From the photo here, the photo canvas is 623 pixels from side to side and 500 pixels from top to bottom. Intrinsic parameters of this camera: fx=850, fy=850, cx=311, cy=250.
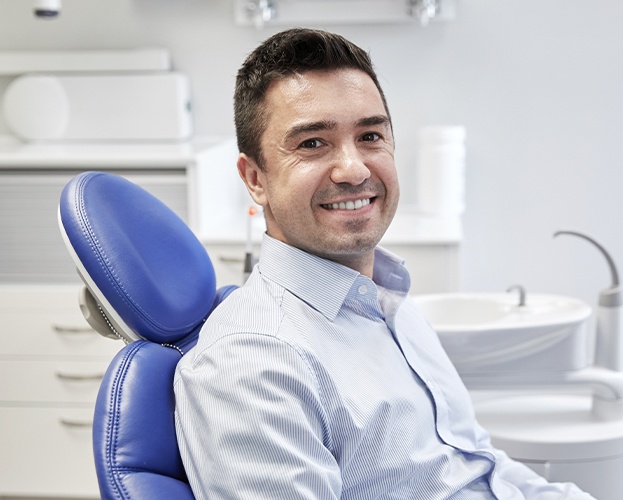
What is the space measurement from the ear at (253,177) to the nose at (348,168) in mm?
117

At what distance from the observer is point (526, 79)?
245cm

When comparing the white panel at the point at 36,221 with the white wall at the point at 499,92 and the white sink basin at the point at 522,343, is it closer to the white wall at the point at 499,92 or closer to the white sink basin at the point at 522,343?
the white wall at the point at 499,92

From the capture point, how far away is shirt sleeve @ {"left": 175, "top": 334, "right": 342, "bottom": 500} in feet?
2.97

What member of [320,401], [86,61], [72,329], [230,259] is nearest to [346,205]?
[320,401]

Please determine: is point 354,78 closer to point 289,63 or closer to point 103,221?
point 289,63

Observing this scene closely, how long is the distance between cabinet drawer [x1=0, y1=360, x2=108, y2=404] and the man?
3.80 ft

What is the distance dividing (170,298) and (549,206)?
5.27 ft

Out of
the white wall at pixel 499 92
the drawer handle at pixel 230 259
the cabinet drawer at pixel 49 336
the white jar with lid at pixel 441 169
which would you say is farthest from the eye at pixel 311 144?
the white wall at pixel 499 92

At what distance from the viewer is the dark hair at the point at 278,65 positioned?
112 cm

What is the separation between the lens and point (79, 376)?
85.4 inches

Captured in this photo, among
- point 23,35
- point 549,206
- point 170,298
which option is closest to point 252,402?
point 170,298

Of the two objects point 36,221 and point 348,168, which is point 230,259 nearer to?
point 36,221

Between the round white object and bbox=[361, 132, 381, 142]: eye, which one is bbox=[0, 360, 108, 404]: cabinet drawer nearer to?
the round white object

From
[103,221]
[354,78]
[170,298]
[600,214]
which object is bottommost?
[600,214]
